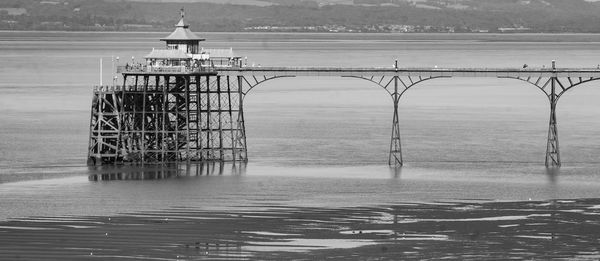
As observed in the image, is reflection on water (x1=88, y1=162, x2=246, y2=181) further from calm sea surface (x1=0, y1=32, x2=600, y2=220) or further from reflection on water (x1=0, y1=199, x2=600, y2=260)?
reflection on water (x1=0, y1=199, x2=600, y2=260)

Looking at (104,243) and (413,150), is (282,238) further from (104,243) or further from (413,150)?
(413,150)

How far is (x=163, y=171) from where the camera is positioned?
88000 millimetres

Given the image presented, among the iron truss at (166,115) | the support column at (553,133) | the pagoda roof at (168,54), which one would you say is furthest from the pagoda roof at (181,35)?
the support column at (553,133)

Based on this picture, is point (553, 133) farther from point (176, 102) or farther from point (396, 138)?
point (176, 102)

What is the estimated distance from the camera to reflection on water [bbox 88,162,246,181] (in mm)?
85875

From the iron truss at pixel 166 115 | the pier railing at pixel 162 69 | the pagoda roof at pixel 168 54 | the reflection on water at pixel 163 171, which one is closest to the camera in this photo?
the reflection on water at pixel 163 171

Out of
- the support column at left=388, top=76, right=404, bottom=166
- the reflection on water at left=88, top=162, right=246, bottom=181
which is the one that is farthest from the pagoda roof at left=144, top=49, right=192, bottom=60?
the support column at left=388, top=76, right=404, bottom=166

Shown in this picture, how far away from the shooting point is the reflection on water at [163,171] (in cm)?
8588

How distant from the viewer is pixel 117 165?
9062 centimetres

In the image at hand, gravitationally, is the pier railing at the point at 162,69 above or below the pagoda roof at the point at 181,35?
below

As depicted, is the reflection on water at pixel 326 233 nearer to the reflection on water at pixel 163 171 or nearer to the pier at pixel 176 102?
the reflection on water at pixel 163 171

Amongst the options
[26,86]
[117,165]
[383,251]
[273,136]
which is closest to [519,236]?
[383,251]

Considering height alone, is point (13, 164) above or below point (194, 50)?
below

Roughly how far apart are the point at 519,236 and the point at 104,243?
1694 centimetres
